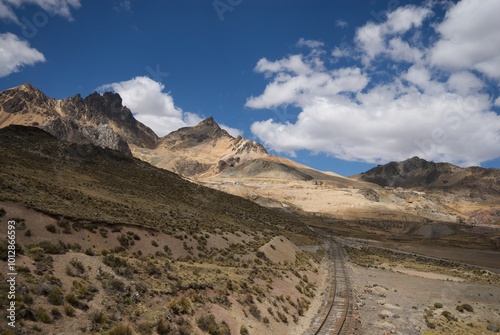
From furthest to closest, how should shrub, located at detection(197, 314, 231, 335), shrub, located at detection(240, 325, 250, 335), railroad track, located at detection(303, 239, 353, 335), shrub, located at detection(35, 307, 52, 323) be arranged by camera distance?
1. railroad track, located at detection(303, 239, 353, 335)
2. shrub, located at detection(240, 325, 250, 335)
3. shrub, located at detection(197, 314, 231, 335)
4. shrub, located at detection(35, 307, 52, 323)

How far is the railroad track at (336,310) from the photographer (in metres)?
→ 23.2

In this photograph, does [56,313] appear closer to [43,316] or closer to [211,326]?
[43,316]

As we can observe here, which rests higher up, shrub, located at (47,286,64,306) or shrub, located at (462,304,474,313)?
shrub, located at (47,286,64,306)

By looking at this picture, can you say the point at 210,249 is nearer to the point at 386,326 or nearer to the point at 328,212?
the point at 386,326

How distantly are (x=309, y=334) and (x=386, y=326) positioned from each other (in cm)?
698

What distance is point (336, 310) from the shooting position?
2802cm

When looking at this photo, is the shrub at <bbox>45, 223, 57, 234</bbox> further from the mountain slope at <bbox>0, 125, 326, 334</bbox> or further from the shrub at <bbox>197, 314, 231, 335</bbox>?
the shrub at <bbox>197, 314, 231, 335</bbox>

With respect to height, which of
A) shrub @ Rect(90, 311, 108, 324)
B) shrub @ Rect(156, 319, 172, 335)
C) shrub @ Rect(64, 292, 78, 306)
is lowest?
shrub @ Rect(156, 319, 172, 335)

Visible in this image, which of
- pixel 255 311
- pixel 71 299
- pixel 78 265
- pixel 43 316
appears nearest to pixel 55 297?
pixel 71 299

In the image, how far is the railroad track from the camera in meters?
23.2

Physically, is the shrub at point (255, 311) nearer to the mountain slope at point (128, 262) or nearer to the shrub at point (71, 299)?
the mountain slope at point (128, 262)

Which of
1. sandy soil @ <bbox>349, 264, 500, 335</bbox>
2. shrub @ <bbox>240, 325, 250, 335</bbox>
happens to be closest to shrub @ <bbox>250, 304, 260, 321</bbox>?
shrub @ <bbox>240, 325, 250, 335</bbox>

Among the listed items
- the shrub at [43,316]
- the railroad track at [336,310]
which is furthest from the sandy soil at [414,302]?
the shrub at [43,316]

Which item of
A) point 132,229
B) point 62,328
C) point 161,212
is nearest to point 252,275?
point 132,229
